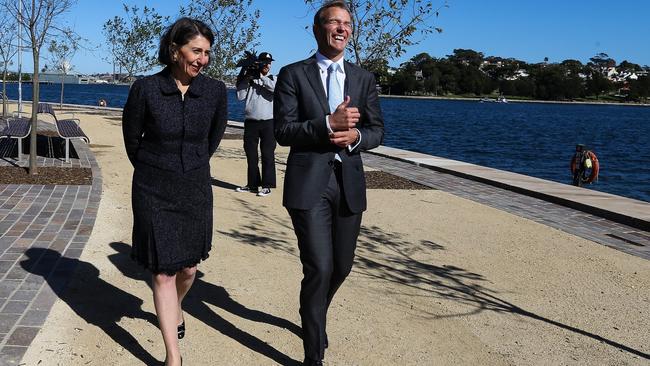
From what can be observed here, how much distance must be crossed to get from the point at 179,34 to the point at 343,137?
943mm

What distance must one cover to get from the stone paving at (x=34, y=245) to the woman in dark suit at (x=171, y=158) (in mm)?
932

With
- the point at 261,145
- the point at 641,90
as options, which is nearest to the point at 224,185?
the point at 261,145

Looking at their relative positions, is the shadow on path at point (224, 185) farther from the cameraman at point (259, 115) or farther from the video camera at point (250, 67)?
the video camera at point (250, 67)

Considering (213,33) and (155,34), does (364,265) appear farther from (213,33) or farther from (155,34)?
(155,34)

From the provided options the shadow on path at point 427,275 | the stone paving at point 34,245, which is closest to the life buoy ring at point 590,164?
the shadow on path at point 427,275

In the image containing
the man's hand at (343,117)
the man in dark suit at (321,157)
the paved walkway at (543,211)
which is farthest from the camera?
the paved walkway at (543,211)

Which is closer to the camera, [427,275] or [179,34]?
[179,34]

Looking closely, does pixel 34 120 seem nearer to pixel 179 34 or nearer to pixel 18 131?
pixel 18 131

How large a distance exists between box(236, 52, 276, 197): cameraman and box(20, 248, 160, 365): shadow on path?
152 inches

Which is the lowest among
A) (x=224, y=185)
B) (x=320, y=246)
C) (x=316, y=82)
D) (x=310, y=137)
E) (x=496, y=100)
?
(x=224, y=185)

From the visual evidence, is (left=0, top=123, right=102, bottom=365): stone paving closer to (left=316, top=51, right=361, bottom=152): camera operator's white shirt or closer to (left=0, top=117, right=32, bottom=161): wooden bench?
(left=0, top=117, right=32, bottom=161): wooden bench

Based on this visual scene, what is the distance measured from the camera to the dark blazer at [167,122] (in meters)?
3.32

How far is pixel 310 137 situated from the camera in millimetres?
3340

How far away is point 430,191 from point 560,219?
7.41 feet
